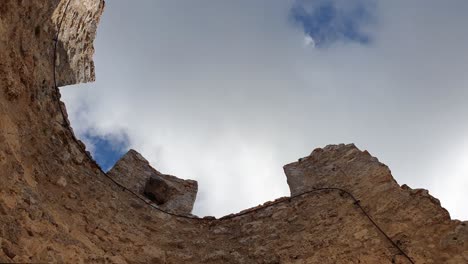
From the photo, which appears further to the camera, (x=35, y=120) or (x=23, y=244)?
(x=35, y=120)

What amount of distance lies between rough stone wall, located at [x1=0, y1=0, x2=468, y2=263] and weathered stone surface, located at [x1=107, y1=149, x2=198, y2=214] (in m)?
1.58

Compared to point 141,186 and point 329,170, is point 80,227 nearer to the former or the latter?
point 141,186

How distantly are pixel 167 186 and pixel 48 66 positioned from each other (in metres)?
3.73

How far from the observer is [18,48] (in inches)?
213

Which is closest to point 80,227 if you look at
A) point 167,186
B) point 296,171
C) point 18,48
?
point 18,48

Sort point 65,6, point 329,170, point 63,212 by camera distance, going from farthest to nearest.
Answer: point 329,170, point 65,6, point 63,212

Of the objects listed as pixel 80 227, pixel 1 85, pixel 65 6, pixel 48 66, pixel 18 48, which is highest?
pixel 65 6

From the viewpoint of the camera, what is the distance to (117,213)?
20.7ft

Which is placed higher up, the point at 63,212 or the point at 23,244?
the point at 63,212

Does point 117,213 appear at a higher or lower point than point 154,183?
lower

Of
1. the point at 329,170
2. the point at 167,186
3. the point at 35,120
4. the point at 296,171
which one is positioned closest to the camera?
the point at 35,120

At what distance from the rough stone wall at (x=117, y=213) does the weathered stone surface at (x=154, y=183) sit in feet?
5.17

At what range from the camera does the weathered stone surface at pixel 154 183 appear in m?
8.68

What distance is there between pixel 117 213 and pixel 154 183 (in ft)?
9.53
